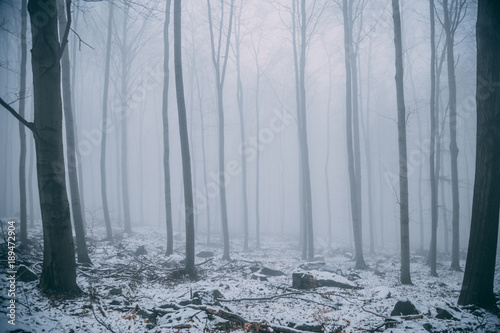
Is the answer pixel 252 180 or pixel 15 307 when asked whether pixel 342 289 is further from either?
pixel 252 180

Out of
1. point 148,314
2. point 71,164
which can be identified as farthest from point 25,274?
point 71,164

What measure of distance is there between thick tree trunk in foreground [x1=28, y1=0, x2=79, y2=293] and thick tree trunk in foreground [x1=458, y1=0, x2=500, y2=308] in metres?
8.10

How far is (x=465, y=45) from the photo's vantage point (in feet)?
56.4

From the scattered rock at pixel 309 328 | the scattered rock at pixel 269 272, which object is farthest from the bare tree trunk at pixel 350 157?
the scattered rock at pixel 309 328

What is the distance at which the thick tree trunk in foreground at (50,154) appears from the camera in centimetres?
431

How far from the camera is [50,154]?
4320 millimetres

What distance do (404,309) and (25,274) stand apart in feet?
26.8

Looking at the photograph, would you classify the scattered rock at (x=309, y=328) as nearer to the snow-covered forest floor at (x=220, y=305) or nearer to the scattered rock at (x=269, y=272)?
the snow-covered forest floor at (x=220, y=305)

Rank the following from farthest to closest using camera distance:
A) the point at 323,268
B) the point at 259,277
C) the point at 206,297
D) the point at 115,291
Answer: the point at 323,268, the point at 259,277, the point at 115,291, the point at 206,297

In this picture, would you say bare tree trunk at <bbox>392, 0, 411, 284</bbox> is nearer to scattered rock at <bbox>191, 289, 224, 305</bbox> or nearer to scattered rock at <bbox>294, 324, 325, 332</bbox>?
scattered rock at <bbox>294, 324, 325, 332</bbox>

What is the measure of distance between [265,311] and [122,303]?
2.98m

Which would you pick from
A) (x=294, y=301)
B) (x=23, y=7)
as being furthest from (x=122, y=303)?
(x=23, y=7)

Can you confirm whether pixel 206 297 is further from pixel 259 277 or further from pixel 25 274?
pixel 25 274

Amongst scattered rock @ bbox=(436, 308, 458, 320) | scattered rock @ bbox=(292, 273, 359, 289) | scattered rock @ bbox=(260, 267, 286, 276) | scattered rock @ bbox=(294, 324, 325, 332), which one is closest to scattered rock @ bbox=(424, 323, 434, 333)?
scattered rock @ bbox=(436, 308, 458, 320)
